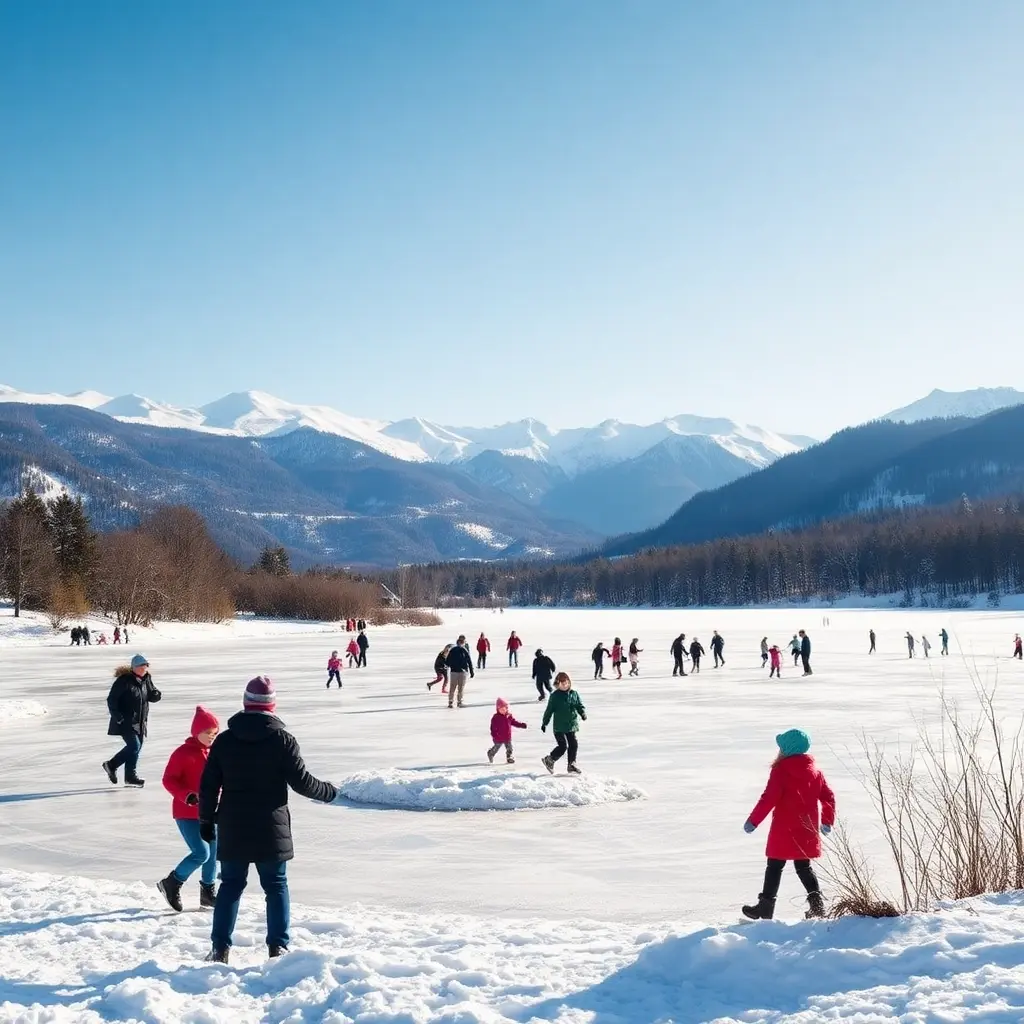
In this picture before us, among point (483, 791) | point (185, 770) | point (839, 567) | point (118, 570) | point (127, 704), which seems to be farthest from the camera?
point (839, 567)

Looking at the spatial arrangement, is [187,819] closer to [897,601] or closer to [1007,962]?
[1007,962]

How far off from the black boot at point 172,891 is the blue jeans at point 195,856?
3 centimetres

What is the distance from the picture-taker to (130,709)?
11.1 m

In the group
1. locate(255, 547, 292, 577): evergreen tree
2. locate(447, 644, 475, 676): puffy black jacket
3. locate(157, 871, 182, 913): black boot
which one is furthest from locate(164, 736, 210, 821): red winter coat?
locate(255, 547, 292, 577): evergreen tree

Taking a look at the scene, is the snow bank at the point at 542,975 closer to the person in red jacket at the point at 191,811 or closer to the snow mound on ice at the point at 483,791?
the person in red jacket at the point at 191,811

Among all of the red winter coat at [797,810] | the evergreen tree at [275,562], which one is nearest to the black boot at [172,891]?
the red winter coat at [797,810]

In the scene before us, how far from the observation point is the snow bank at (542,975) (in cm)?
432

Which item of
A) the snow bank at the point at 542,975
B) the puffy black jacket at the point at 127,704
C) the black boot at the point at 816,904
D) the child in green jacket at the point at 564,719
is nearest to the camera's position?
the snow bank at the point at 542,975

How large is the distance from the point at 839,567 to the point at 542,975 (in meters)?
139

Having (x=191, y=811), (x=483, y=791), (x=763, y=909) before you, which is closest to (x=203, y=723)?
(x=191, y=811)

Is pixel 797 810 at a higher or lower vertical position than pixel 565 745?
higher

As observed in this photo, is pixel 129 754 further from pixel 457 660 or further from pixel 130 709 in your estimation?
pixel 457 660

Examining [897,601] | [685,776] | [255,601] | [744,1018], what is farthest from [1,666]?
[897,601]

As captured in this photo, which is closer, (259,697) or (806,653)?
(259,697)
